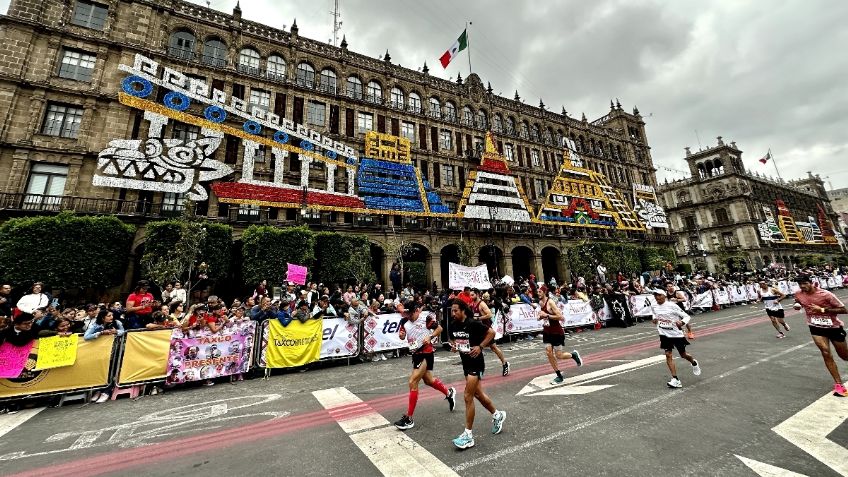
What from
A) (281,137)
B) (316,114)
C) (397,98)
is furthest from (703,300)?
(316,114)

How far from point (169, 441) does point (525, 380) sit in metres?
6.24

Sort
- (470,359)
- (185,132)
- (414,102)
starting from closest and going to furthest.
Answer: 1. (470,359)
2. (185,132)
3. (414,102)

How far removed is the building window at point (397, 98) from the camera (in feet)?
100

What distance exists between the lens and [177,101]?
20.7 meters

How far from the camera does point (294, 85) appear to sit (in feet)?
85.1

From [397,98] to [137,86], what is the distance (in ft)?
63.5

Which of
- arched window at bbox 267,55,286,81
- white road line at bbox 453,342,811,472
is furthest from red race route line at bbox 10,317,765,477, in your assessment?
arched window at bbox 267,55,286,81

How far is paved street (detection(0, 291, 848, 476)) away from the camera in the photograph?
3537 millimetres

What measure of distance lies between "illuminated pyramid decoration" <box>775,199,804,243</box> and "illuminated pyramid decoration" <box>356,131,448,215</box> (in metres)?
69.9

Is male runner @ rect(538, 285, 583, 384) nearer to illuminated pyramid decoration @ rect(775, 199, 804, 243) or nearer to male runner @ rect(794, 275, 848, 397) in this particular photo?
male runner @ rect(794, 275, 848, 397)

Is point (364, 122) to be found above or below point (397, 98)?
below

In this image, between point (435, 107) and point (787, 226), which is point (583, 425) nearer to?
point (435, 107)

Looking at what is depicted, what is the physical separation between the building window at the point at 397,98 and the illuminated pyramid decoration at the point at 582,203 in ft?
56.6

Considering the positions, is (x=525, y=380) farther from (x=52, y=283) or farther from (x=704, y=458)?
(x=52, y=283)
